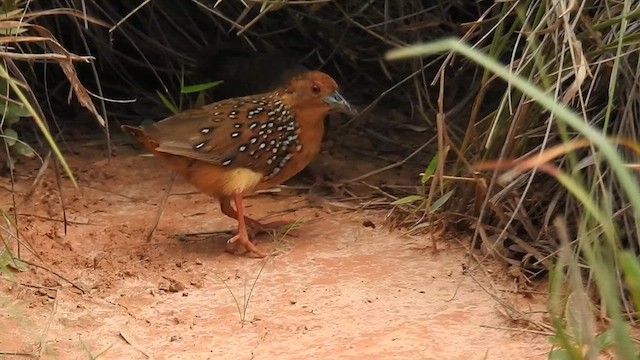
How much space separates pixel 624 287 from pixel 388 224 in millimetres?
1048

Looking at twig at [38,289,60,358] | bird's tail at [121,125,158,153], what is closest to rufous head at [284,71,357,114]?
bird's tail at [121,125,158,153]

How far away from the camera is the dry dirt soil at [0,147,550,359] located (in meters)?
2.71

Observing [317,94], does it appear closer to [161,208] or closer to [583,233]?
[161,208]

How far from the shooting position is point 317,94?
149 inches

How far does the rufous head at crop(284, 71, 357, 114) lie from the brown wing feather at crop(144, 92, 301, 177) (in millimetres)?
66

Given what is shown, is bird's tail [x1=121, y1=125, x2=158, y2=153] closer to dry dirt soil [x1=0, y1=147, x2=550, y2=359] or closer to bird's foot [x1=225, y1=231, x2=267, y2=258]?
dry dirt soil [x1=0, y1=147, x2=550, y2=359]

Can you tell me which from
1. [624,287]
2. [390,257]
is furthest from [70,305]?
[624,287]

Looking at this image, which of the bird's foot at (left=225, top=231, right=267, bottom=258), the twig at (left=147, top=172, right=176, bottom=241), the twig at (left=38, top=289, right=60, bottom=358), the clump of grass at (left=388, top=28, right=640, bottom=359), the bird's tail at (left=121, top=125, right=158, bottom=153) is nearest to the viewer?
the clump of grass at (left=388, top=28, right=640, bottom=359)

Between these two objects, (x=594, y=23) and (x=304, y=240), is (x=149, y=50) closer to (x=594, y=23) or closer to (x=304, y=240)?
(x=304, y=240)

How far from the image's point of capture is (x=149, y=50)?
495cm

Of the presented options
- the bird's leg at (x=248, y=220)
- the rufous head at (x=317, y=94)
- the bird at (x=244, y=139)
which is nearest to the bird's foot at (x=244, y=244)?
the bird at (x=244, y=139)

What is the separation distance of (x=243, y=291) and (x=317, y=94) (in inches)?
38.2

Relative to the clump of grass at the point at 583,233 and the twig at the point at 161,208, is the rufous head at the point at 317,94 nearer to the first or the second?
the twig at the point at 161,208

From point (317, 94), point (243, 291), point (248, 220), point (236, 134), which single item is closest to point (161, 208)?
point (248, 220)
